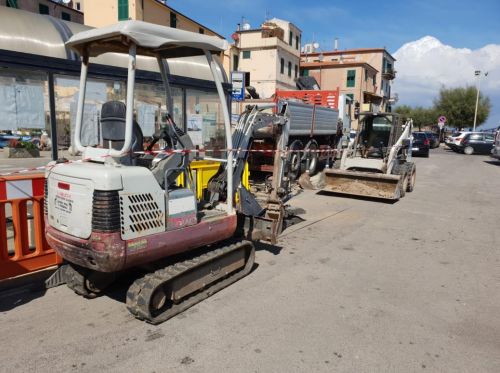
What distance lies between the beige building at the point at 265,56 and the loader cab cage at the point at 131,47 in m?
32.9

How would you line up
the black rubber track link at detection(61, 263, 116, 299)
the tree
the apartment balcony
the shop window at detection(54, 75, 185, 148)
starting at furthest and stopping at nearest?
the apartment balcony → the tree → the shop window at detection(54, 75, 185, 148) → the black rubber track link at detection(61, 263, 116, 299)

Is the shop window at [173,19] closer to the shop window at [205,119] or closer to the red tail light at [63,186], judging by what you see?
the shop window at [205,119]

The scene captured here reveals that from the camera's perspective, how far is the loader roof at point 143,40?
128 inches

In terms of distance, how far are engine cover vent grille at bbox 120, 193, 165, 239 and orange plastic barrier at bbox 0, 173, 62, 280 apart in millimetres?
1863

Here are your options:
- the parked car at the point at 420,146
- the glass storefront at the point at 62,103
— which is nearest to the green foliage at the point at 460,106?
the parked car at the point at 420,146

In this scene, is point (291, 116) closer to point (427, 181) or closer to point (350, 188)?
point (350, 188)

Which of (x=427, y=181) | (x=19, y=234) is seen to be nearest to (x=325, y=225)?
(x=19, y=234)

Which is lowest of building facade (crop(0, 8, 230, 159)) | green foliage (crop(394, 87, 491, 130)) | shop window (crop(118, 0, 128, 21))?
building facade (crop(0, 8, 230, 159))

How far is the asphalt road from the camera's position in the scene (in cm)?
313

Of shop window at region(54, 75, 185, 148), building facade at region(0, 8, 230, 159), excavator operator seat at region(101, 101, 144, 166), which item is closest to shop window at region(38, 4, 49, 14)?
building facade at region(0, 8, 230, 159)

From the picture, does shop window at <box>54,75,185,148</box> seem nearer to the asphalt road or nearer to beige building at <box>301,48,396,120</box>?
the asphalt road

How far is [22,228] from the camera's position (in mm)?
4457

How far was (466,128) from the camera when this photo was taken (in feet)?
169

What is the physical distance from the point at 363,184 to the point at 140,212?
303 inches
